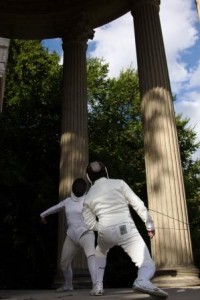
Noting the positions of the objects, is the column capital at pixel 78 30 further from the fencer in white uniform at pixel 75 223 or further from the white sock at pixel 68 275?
the white sock at pixel 68 275

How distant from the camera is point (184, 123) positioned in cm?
3625

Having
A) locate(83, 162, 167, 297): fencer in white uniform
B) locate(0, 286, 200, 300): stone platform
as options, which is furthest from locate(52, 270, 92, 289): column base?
locate(83, 162, 167, 297): fencer in white uniform

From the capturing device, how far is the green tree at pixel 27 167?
24.2m

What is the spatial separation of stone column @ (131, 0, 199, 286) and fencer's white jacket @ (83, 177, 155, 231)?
675cm

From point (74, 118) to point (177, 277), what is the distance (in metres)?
8.93

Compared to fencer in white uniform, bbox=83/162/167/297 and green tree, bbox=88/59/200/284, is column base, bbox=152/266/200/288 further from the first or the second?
green tree, bbox=88/59/200/284

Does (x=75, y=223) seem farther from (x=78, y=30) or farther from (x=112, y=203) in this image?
(x=78, y=30)

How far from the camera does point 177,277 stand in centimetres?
1325

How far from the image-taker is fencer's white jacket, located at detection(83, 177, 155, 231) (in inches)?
284

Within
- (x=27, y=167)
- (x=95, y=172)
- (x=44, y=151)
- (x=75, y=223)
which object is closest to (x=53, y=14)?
(x=44, y=151)

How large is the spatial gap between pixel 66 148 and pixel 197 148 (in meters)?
18.6

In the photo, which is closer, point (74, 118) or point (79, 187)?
point (79, 187)

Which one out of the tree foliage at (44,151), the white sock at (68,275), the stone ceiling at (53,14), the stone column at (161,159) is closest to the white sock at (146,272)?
the white sock at (68,275)

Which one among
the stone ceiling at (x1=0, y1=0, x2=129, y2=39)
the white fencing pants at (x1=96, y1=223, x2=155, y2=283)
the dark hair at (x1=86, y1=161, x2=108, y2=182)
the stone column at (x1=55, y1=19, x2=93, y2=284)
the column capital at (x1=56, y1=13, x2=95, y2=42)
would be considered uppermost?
the stone ceiling at (x1=0, y1=0, x2=129, y2=39)
